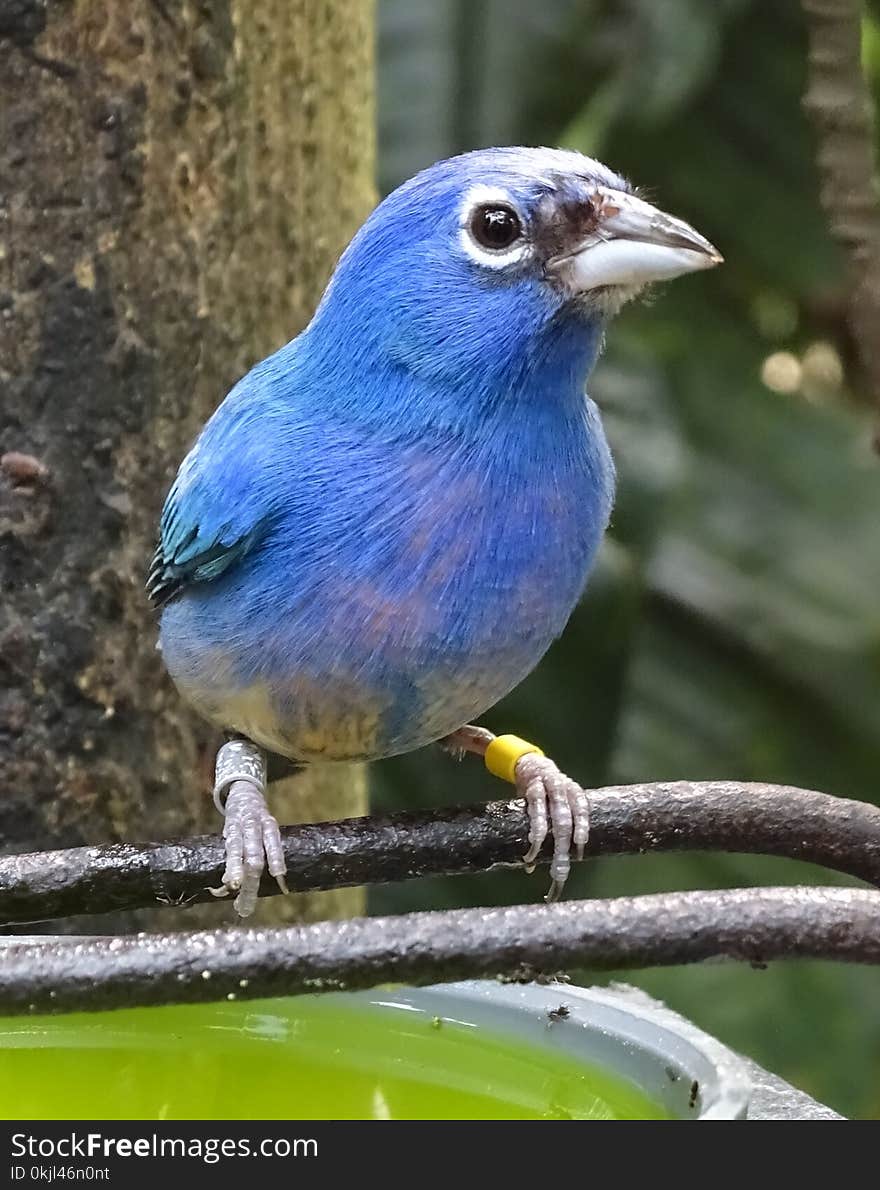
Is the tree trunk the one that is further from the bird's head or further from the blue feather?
the bird's head

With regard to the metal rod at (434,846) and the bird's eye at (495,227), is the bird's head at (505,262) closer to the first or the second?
the bird's eye at (495,227)

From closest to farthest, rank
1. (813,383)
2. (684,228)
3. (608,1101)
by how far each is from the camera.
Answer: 1. (608,1101)
2. (684,228)
3. (813,383)

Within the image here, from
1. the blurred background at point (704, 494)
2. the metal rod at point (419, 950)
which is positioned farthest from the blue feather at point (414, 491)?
the blurred background at point (704, 494)

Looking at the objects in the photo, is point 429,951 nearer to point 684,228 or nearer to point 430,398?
point 430,398

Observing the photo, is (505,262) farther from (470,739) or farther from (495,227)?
(470,739)

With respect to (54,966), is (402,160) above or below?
above

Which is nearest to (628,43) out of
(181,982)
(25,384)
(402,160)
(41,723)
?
(402,160)

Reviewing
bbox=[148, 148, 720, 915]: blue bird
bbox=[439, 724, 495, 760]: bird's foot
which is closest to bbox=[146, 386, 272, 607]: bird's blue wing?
bbox=[148, 148, 720, 915]: blue bird
